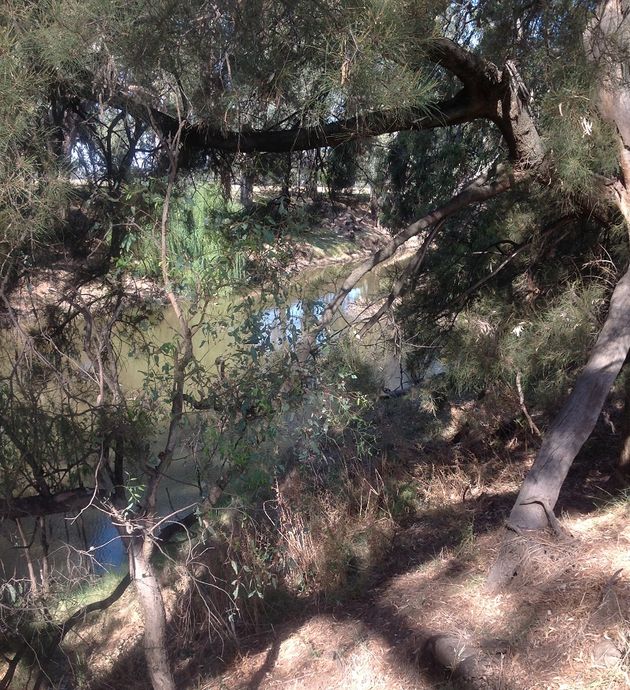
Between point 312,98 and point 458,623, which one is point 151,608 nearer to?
point 458,623

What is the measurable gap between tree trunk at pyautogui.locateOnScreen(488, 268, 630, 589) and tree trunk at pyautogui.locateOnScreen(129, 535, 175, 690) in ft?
7.05

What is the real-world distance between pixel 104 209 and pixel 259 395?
5.75 ft

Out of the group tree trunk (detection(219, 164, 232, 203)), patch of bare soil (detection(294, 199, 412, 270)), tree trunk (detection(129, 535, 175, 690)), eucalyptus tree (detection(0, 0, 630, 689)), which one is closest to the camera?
eucalyptus tree (detection(0, 0, 630, 689))

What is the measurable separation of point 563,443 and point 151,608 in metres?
2.81

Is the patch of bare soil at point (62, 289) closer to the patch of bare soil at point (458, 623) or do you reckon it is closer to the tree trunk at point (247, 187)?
the tree trunk at point (247, 187)

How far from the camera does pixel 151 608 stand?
4312mm


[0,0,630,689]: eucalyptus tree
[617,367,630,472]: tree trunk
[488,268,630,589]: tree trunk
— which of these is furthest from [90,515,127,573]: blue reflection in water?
[617,367,630,472]: tree trunk

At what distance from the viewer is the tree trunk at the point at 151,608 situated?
425cm

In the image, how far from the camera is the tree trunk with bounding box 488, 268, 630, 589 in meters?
4.89

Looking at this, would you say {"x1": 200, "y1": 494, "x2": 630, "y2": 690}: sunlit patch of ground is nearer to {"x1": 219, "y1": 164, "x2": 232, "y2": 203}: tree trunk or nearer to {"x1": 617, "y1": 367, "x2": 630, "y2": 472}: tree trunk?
{"x1": 617, "y1": 367, "x2": 630, "y2": 472}: tree trunk

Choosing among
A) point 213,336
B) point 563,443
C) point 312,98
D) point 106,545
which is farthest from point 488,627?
point 106,545

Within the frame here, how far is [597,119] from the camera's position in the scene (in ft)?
17.4

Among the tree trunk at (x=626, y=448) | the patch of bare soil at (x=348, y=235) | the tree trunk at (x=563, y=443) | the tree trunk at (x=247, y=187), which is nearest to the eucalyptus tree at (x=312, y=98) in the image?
the tree trunk at (x=563, y=443)

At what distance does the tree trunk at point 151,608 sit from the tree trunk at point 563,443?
215 centimetres
